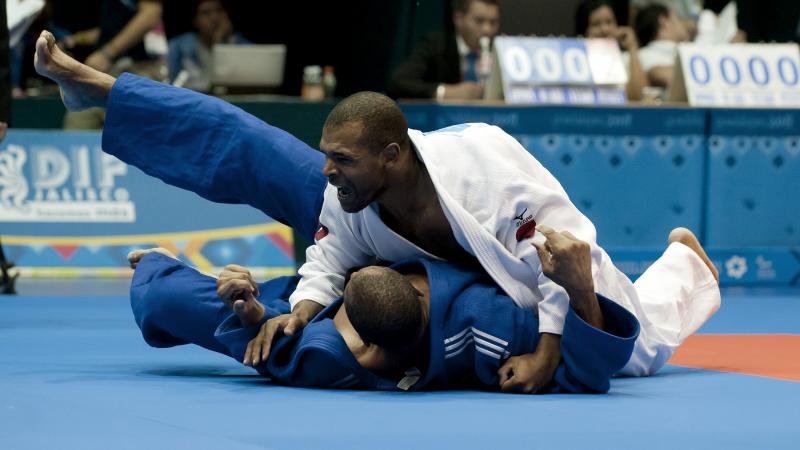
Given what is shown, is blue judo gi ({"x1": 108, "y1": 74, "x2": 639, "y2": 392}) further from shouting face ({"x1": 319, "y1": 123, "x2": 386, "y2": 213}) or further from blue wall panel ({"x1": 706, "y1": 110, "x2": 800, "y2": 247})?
blue wall panel ({"x1": 706, "y1": 110, "x2": 800, "y2": 247})

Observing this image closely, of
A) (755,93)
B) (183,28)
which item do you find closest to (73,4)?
(183,28)

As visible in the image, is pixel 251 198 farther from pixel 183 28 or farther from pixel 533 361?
pixel 183 28

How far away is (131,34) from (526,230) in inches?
234

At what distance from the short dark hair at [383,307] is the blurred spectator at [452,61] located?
4.87 metres

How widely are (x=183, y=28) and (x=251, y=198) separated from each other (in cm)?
661

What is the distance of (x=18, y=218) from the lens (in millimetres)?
8586

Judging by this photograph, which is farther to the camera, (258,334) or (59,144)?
(59,144)

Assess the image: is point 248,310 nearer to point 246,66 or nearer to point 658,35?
point 246,66

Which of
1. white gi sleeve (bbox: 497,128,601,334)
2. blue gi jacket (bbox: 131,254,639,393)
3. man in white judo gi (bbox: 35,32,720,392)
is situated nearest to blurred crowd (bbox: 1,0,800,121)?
blue gi jacket (bbox: 131,254,639,393)

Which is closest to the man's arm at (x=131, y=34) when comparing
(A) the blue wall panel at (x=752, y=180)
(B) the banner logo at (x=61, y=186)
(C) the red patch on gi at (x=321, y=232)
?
(B) the banner logo at (x=61, y=186)

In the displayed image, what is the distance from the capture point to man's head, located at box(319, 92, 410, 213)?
4230mm

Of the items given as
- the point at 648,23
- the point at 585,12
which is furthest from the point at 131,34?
the point at 648,23

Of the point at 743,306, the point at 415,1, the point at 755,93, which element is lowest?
the point at 743,306

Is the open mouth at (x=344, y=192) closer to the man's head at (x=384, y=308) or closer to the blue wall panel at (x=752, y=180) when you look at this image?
the man's head at (x=384, y=308)
